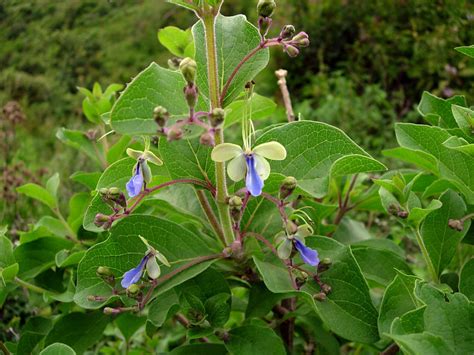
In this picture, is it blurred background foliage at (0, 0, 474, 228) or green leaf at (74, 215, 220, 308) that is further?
blurred background foliage at (0, 0, 474, 228)

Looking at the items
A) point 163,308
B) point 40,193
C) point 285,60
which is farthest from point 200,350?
point 285,60

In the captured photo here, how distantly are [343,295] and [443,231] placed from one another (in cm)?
19

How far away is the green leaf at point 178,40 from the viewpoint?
3.72 feet

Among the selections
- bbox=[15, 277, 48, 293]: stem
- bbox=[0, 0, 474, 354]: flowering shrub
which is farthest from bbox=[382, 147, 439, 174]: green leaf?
bbox=[15, 277, 48, 293]: stem

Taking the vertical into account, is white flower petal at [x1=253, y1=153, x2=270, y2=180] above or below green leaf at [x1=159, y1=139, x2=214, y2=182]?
above

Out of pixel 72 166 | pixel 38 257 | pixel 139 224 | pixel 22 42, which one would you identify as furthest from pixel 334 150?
pixel 22 42

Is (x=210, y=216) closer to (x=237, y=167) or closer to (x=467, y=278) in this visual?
(x=237, y=167)

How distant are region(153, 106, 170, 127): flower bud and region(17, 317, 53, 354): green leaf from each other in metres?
0.54

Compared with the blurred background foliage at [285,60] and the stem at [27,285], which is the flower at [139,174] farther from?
the blurred background foliage at [285,60]

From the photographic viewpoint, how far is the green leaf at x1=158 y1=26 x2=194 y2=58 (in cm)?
113

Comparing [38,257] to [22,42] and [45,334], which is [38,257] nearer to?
Result: [45,334]

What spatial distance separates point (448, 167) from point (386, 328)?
25 centimetres

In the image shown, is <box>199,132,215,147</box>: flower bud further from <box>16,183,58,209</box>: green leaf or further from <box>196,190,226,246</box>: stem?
<box>16,183,58,209</box>: green leaf

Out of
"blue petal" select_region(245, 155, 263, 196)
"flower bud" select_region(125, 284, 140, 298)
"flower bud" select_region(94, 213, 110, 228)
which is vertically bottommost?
"flower bud" select_region(125, 284, 140, 298)
